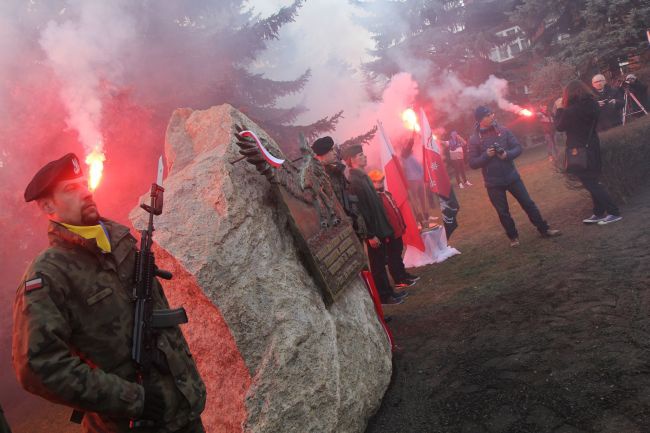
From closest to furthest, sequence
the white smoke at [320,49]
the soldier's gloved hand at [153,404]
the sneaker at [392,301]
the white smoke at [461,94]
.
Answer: the soldier's gloved hand at [153,404] < the sneaker at [392,301] < the white smoke at [461,94] < the white smoke at [320,49]

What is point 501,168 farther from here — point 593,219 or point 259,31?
point 259,31

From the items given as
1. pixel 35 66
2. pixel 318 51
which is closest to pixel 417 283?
pixel 35 66

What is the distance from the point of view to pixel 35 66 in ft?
40.8

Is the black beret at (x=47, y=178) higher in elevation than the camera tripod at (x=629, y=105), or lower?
higher

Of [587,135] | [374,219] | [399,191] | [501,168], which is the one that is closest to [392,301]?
[374,219]

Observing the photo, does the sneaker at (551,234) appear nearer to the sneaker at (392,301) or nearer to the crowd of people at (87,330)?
the sneaker at (392,301)

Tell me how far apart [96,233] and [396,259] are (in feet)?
16.4

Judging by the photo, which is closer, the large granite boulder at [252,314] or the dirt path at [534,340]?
the large granite boulder at [252,314]

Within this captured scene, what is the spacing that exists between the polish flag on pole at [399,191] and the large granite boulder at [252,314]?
4.02 m

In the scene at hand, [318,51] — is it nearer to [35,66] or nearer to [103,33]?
[103,33]

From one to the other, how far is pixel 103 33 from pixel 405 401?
15.7m

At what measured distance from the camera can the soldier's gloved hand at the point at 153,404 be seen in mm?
1947

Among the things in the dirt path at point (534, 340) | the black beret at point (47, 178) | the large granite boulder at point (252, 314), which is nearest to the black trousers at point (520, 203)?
the dirt path at point (534, 340)

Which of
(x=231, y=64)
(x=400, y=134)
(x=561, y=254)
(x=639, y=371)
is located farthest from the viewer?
(x=400, y=134)
